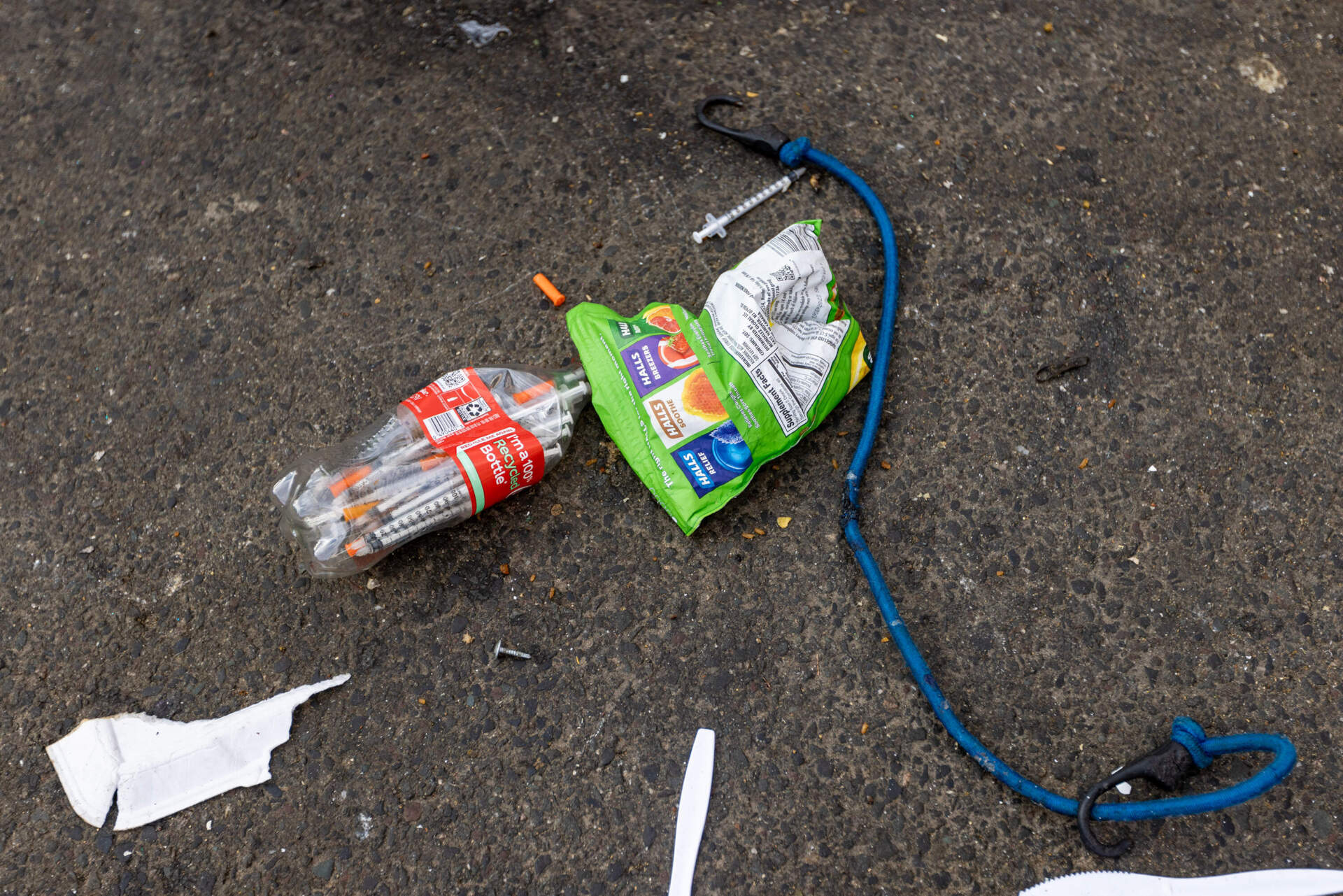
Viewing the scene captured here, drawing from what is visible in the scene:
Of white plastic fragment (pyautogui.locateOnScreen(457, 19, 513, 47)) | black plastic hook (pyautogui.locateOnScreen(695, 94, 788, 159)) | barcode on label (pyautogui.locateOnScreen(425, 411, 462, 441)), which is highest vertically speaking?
white plastic fragment (pyautogui.locateOnScreen(457, 19, 513, 47))

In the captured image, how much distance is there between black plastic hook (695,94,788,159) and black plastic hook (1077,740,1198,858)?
1822 millimetres

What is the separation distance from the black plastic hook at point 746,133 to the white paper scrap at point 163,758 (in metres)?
1.85

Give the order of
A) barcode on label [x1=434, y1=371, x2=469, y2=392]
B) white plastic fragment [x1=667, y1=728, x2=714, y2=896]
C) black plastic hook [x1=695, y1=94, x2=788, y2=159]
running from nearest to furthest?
white plastic fragment [x1=667, y1=728, x2=714, y2=896]
barcode on label [x1=434, y1=371, x2=469, y2=392]
black plastic hook [x1=695, y1=94, x2=788, y2=159]

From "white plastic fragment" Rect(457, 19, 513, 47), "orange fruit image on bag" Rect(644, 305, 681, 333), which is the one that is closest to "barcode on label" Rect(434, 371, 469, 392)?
"orange fruit image on bag" Rect(644, 305, 681, 333)

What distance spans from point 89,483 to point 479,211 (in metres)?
1.30

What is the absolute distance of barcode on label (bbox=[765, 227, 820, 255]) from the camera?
2037 millimetres

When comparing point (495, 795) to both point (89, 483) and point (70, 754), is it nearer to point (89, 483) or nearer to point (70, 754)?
point (70, 754)

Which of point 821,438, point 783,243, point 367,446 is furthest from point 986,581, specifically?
point 367,446

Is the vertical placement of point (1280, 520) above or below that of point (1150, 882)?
above

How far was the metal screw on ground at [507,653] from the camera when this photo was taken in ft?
6.40

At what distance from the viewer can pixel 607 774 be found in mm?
1865

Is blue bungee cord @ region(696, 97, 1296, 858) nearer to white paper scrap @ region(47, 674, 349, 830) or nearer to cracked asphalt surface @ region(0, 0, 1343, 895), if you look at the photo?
cracked asphalt surface @ region(0, 0, 1343, 895)

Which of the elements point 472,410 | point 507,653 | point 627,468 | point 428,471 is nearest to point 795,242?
point 627,468

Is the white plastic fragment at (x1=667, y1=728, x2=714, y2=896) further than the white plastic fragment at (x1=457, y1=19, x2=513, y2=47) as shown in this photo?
No
